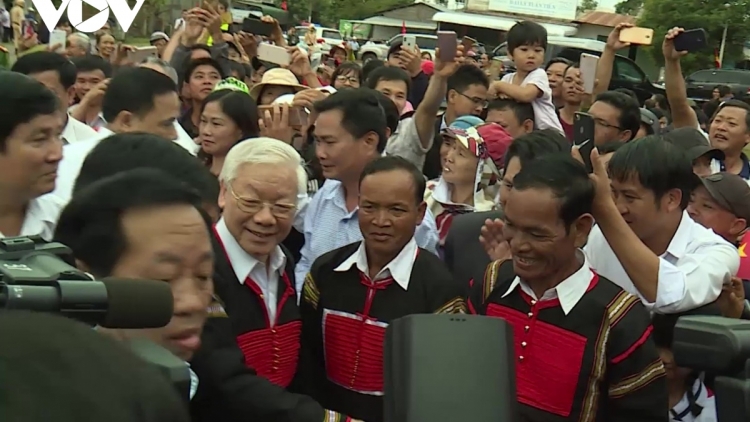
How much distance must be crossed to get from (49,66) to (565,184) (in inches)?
128

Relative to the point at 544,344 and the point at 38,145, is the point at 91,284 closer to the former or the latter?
the point at 544,344

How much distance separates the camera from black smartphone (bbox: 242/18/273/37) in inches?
283

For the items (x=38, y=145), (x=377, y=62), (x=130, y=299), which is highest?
(x=130, y=299)

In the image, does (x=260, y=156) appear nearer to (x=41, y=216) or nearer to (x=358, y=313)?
(x=358, y=313)

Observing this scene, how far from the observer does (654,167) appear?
9.31 ft

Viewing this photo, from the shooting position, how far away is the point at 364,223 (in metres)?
2.91

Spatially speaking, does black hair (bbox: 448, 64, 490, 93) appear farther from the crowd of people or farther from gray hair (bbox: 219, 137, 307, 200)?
gray hair (bbox: 219, 137, 307, 200)

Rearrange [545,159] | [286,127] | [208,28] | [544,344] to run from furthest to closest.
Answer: [208,28], [286,127], [545,159], [544,344]

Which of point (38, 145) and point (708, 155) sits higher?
point (38, 145)

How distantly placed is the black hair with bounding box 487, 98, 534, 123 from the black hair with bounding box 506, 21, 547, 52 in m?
0.66

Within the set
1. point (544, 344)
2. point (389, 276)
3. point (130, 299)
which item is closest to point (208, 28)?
point (389, 276)

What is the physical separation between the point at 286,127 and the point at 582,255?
1981 mm

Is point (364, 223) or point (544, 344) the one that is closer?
point (544, 344)

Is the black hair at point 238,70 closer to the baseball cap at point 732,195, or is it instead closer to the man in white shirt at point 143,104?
the man in white shirt at point 143,104
